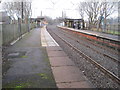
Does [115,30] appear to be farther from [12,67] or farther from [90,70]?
[12,67]

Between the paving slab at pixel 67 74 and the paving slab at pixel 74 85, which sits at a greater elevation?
the paving slab at pixel 67 74

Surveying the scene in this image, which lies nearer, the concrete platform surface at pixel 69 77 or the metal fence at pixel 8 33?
the concrete platform surface at pixel 69 77

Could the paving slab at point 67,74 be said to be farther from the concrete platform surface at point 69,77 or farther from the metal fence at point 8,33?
the metal fence at point 8,33

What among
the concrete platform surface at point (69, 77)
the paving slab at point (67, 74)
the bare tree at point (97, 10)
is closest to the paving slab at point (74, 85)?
the concrete platform surface at point (69, 77)

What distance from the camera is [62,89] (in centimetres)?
398

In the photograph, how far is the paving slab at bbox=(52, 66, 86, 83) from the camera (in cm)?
466

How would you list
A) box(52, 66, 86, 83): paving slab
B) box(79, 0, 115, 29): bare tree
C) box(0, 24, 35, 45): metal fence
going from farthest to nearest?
box(79, 0, 115, 29): bare tree < box(0, 24, 35, 45): metal fence < box(52, 66, 86, 83): paving slab

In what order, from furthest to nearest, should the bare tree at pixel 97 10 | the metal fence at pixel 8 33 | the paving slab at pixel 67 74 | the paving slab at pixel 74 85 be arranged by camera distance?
the bare tree at pixel 97 10 < the metal fence at pixel 8 33 < the paving slab at pixel 67 74 < the paving slab at pixel 74 85

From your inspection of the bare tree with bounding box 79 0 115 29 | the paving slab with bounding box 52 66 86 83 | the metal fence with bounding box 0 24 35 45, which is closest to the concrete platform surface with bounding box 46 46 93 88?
the paving slab with bounding box 52 66 86 83

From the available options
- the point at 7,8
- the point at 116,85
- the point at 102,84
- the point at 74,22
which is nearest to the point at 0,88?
the point at 102,84

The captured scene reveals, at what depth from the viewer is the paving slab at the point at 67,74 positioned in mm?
4661

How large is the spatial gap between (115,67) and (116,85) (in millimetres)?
1992

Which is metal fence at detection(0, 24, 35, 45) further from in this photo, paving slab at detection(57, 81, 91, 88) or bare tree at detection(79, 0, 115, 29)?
bare tree at detection(79, 0, 115, 29)

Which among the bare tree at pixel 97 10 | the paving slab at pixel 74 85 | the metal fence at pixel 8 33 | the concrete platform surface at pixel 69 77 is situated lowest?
the paving slab at pixel 74 85
